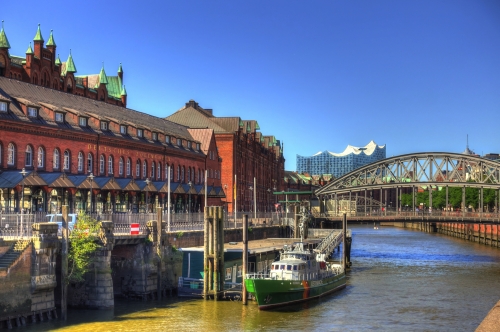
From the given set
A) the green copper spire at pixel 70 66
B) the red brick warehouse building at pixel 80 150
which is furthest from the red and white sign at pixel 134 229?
the green copper spire at pixel 70 66

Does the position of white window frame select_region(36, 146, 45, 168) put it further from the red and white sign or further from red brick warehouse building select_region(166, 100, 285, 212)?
red brick warehouse building select_region(166, 100, 285, 212)

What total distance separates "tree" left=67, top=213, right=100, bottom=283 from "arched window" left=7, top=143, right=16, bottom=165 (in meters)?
20.8

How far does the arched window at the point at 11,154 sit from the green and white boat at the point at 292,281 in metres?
24.4

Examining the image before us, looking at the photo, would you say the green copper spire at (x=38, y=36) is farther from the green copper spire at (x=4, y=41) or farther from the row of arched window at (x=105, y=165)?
the row of arched window at (x=105, y=165)

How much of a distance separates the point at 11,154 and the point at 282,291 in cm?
2793

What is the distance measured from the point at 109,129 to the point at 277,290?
3593cm

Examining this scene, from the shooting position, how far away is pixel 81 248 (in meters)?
43.5

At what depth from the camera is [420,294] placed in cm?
5672

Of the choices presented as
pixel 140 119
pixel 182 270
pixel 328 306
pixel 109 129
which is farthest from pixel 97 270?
pixel 140 119

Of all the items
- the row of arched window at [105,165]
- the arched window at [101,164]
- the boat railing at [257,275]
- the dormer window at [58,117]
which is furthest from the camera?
the arched window at [101,164]

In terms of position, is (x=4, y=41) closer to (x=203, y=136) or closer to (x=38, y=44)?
(x=38, y=44)

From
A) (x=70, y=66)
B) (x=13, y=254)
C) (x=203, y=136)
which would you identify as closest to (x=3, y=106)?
(x=13, y=254)

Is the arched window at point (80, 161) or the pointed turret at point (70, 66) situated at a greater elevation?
the pointed turret at point (70, 66)

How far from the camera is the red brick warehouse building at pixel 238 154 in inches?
4513
